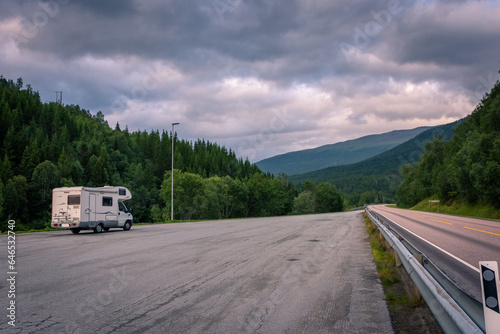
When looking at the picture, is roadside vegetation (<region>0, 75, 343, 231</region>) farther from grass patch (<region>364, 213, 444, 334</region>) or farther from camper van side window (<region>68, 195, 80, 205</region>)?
grass patch (<region>364, 213, 444, 334</region>)

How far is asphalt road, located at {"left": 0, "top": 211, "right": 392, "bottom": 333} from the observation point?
16.2 ft

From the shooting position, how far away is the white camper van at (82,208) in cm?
2081

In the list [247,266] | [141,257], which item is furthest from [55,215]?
[247,266]

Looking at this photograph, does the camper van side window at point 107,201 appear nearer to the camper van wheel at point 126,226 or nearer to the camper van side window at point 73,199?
the camper van side window at point 73,199

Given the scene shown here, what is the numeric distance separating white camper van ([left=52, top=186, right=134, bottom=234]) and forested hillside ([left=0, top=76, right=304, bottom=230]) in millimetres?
55153

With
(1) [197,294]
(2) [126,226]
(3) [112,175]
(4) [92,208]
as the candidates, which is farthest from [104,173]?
(1) [197,294]

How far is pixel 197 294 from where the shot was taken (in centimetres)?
654

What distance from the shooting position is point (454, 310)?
11.1ft

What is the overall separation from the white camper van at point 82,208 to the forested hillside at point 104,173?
55.2m

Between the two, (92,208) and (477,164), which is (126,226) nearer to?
(92,208)

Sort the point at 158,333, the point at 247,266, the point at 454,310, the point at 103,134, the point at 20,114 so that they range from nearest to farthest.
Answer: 1. the point at 454,310
2. the point at 158,333
3. the point at 247,266
4. the point at 20,114
5. the point at 103,134

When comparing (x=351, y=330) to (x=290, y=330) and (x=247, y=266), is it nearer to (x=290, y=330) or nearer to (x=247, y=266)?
(x=290, y=330)

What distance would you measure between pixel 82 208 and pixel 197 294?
16.8 m

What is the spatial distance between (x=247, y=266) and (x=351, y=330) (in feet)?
16.1
